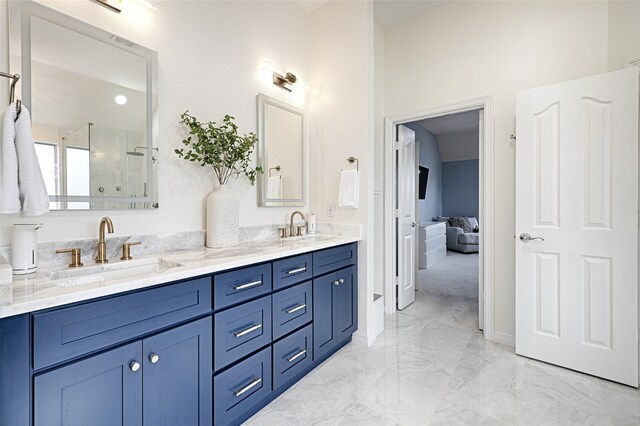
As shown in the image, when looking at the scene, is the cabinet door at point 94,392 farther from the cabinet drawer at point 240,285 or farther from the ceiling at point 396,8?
the ceiling at point 396,8

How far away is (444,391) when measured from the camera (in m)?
1.88

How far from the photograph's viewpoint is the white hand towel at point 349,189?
2475 millimetres

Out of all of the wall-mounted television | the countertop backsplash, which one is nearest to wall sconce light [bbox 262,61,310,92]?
the countertop backsplash

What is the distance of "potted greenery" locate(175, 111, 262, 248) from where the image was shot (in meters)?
1.84

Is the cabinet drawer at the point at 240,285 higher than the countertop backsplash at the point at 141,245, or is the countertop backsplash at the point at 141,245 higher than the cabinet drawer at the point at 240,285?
the countertop backsplash at the point at 141,245

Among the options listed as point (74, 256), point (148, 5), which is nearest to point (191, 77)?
point (148, 5)

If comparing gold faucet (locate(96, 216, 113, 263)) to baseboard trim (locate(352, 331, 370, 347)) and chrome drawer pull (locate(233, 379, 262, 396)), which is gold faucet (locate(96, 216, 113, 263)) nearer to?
chrome drawer pull (locate(233, 379, 262, 396))

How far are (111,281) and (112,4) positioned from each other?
1478 mm

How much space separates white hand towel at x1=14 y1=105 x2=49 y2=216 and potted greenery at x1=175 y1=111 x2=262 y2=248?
27.5 inches

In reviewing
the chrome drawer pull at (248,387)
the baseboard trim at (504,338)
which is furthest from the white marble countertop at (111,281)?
the baseboard trim at (504,338)

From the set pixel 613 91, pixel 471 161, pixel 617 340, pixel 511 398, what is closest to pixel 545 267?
pixel 617 340

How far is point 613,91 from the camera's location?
194cm

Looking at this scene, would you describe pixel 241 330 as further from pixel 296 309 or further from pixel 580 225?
pixel 580 225

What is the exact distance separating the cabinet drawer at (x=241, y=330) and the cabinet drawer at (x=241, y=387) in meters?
0.06
